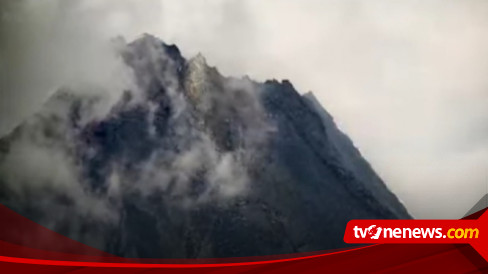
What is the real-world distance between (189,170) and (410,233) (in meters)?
2.23

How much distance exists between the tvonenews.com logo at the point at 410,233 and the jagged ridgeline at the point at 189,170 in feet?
0.60

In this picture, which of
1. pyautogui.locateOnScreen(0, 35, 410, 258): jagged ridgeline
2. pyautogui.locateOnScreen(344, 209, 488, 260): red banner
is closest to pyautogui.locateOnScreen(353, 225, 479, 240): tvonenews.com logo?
pyautogui.locateOnScreen(344, 209, 488, 260): red banner

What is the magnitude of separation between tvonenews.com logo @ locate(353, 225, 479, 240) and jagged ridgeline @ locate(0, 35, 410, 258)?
18 cm

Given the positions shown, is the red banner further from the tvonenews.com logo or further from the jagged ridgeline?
the jagged ridgeline

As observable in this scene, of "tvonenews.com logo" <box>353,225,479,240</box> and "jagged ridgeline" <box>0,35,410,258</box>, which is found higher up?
"jagged ridgeline" <box>0,35,410,258</box>

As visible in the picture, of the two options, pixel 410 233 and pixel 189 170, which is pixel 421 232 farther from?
pixel 189 170

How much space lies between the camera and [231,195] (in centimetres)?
462

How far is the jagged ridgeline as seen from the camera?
175 inches

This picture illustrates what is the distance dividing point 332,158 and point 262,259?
128 centimetres

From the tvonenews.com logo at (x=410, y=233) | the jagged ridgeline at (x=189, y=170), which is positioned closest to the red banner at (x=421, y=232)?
the tvonenews.com logo at (x=410, y=233)

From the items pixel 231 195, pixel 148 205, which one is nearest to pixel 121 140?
pixel 148 205

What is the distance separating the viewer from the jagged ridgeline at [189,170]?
14.6 ft

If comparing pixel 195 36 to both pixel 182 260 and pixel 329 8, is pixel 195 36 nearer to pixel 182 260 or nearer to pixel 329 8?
pixel 329 8

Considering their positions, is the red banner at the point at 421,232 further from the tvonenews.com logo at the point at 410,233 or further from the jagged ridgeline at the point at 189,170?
the jagged ridgeline at the point at 189,170
